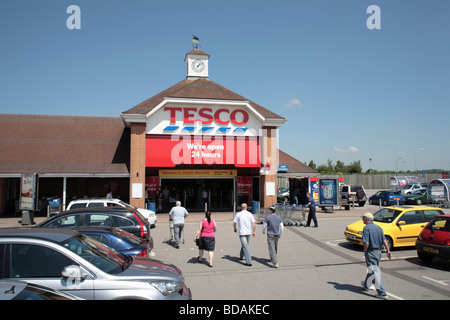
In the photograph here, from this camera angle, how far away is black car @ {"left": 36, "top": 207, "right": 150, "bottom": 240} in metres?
9.37

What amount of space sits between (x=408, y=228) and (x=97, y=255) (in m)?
10.4

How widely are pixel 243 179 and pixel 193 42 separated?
53.5 ft

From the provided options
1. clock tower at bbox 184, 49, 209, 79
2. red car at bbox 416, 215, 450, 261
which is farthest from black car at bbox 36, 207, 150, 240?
clock tower at bbox 184, 49, 209, 79

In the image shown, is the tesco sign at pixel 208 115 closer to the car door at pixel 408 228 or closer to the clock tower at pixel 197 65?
the clock tower at pixel 197 65

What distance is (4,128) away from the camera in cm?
2430

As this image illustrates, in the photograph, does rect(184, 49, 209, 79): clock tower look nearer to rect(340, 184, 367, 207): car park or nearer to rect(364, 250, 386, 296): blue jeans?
rect(340, 184, 367, 207): car park

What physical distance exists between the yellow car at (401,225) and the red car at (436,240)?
1348 mm

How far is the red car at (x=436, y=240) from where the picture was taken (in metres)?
8.67

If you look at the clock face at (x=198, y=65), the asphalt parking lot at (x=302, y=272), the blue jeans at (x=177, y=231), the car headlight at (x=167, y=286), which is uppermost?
the clock face at (x=198, y=65)

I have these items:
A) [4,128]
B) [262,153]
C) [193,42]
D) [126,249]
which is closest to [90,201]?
[126,249]

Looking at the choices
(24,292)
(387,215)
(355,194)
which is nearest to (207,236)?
(24,292)

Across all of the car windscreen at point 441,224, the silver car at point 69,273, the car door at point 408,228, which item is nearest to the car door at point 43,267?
the silver car at point 69,273
